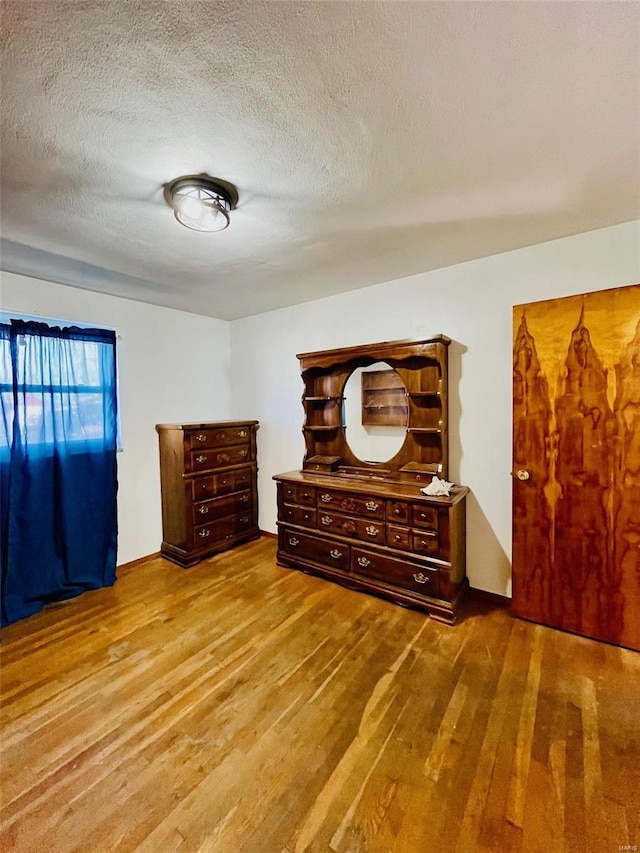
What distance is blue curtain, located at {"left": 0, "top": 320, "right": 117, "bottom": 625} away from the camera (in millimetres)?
2457

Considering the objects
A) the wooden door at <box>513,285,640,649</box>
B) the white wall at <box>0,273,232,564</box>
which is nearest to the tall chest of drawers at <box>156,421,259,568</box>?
the white wall at <box>0,273,232,564</box>

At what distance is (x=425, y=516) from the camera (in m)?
2.37

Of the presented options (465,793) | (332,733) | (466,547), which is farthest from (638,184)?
(332,733)

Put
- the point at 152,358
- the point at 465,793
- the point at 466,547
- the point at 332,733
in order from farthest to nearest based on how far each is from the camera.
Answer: the point at 152,358 → the point at 466,547 → the point at 332,733 → the point at 465,793

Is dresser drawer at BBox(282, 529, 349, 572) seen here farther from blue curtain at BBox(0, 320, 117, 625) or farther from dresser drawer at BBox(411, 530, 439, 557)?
blue curtain at BBox(0, 320, 117, 625)

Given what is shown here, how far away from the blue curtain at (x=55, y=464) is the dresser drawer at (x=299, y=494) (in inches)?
57.6

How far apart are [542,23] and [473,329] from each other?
68.7 inches

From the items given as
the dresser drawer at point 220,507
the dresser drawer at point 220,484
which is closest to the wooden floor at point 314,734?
the dresser drawer at point 220,507

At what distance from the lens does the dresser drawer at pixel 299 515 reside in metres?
2.96

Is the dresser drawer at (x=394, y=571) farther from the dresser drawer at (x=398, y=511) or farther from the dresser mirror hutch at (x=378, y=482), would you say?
the dresser drawer at (x=398, y=511)

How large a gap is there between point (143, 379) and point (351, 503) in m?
2.28

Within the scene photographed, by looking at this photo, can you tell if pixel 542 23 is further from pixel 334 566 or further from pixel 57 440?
pixel 57 440

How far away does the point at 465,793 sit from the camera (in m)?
1.29

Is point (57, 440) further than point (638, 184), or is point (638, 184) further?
point (57, 440)
